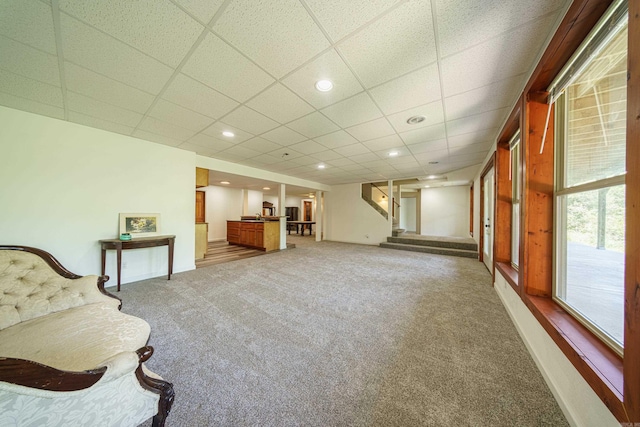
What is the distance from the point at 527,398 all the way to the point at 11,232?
17.6ft

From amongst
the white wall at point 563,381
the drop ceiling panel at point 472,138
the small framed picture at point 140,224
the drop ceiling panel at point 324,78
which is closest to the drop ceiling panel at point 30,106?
the small framed picture at point 140,224

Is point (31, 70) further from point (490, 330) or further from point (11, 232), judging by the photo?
point (490, 330)

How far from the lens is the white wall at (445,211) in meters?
7.79

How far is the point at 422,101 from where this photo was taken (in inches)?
85.7

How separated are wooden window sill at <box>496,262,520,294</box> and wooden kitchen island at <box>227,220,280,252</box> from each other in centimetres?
533

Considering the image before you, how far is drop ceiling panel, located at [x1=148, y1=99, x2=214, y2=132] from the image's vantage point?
2301 mm

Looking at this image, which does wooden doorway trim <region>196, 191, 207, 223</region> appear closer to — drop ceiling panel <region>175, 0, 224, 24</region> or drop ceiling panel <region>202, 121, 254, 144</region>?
drop ceiling panel <region>202, 121, 254, 144</region>

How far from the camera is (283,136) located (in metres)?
3.14

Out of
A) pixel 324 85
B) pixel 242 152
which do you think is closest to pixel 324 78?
pixel 324 85

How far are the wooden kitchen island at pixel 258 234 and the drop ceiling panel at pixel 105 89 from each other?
4.12m

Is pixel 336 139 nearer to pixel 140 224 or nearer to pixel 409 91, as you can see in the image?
pixel 409 91

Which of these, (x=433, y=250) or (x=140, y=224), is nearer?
(x=140, y=224)

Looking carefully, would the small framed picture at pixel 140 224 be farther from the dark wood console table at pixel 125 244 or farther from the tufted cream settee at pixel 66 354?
the tufted cream settee at pixel 66 354

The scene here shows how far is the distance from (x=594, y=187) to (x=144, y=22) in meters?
3.04
